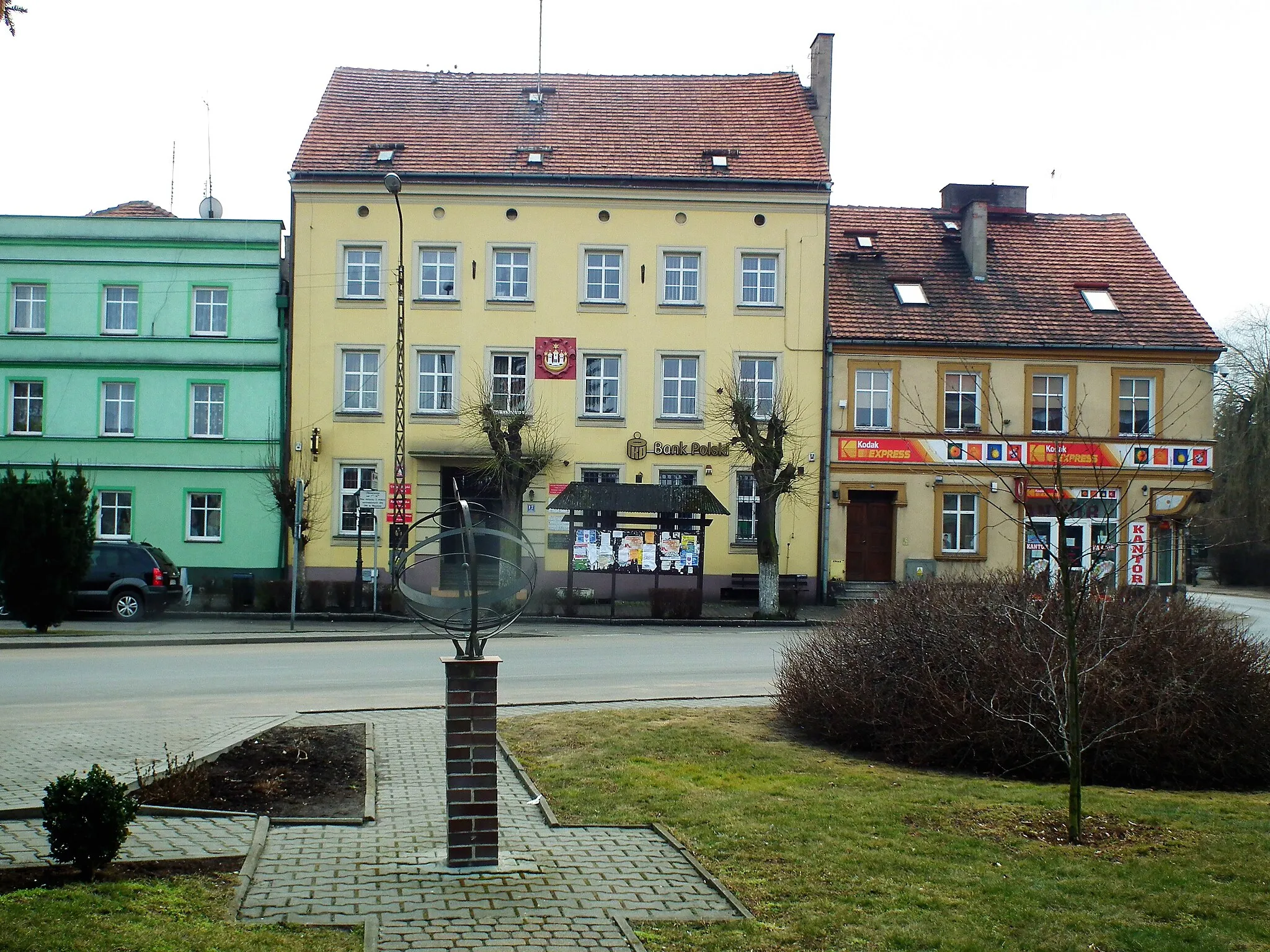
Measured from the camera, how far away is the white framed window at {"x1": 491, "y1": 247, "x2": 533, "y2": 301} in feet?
111

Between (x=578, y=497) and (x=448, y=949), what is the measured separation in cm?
2308

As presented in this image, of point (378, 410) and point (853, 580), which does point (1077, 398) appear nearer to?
point (853, 580)

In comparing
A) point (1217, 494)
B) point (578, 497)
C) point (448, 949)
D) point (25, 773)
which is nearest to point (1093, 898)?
point (448, 949)

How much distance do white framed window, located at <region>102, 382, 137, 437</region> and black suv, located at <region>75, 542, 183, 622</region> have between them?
891 centimetres

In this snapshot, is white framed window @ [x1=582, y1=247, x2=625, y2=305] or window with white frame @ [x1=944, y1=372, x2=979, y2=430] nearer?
white framed window @ [x1=582, y1=247, x2=625, y2=305]

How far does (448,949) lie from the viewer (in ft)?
17.5

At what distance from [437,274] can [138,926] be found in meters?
29.6

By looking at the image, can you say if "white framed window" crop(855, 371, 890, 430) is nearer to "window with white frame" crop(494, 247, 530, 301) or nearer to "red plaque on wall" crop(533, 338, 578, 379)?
"red plaque on wall" crop(533, 338, 578, 379)

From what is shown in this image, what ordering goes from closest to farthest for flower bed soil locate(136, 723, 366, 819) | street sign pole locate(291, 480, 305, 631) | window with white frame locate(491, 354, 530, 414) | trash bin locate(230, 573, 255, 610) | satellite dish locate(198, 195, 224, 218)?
flower bed soil locate(136, 723, 366, 819), street sign pole locate(291, 480, 305, 631), trash bin locate(230, 573, 255, 610), window with white frame locate(491, 354, 530, 414), satellite dish locate(198, 195, 224, 218)

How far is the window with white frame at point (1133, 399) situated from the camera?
34.1 meters

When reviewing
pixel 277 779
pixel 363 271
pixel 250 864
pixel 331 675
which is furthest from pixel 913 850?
pixel 363 271

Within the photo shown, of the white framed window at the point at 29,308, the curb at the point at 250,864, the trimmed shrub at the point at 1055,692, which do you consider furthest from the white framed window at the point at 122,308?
the curb at the point at 250,864

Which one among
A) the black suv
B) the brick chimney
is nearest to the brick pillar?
the black suv

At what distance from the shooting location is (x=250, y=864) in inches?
258
